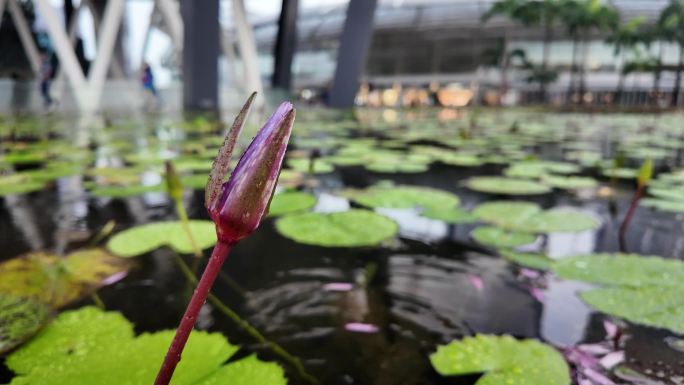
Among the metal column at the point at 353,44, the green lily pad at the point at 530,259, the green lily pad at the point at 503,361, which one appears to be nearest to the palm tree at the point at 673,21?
the metal column at the point at 353,44

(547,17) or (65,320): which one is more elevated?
(547,17)

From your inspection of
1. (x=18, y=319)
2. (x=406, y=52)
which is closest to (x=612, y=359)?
(x=18, y=319)

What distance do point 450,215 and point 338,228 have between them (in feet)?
1.41

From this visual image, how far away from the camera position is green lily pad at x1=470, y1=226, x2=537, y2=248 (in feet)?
3.96

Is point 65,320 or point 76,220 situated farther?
point 76,220

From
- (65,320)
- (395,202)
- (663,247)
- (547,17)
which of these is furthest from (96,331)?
(547,17)

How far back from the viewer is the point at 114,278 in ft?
3.08

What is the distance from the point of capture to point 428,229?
1.39 metres

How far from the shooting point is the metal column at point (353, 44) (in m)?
8.93

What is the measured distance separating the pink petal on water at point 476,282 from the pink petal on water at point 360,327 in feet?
1.01

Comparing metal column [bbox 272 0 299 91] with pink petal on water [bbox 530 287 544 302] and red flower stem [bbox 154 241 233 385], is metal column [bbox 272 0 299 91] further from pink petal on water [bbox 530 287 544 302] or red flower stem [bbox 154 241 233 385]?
red flower stem [bbox 154 241 233 385]

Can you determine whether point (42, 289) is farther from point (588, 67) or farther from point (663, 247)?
point (588, 67)

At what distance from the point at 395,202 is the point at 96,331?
109 cm

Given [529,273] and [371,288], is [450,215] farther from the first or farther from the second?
[371,288]
